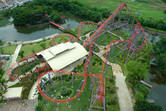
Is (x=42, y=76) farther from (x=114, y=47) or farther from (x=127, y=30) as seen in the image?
(x=127, y=30)

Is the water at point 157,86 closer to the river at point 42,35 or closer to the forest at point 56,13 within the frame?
the river at point 42,35

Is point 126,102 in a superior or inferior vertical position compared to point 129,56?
inferior

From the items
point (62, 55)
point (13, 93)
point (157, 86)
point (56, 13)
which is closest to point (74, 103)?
point (62, 55)

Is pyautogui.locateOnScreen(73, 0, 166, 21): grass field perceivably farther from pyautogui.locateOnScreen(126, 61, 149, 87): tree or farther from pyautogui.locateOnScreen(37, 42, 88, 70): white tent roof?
pyautogui.locateOnScreen(126, 61, 149, 87): tree

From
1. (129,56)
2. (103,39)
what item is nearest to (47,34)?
(103,39)

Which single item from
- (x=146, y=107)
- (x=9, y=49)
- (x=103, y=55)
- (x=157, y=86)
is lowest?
(x=157, y=86)

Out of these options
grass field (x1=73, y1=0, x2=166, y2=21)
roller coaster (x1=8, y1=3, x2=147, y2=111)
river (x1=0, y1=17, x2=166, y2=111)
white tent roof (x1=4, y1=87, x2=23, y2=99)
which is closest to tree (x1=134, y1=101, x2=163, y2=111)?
roller coaster (x1=8, y1=3, x2=147, y2=111)

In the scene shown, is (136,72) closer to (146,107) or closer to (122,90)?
(122,90)
